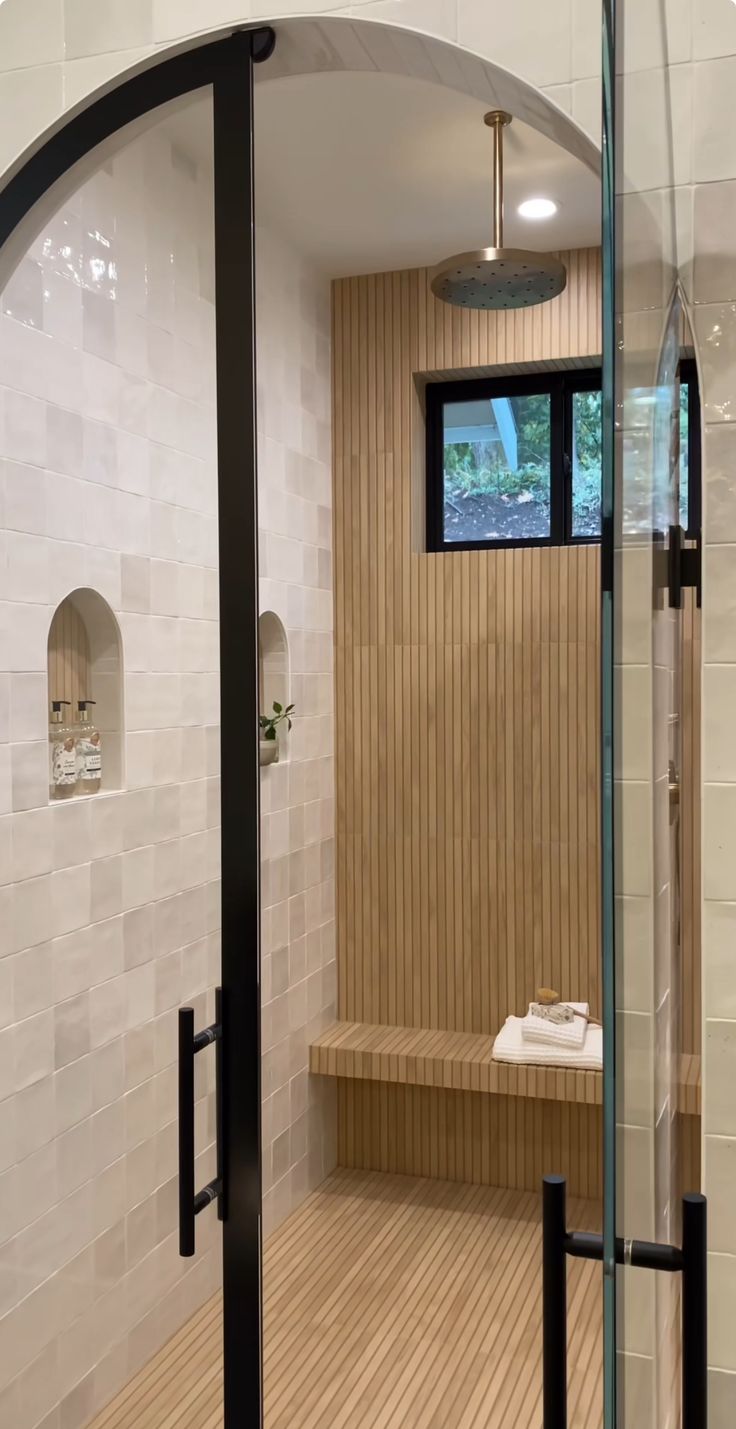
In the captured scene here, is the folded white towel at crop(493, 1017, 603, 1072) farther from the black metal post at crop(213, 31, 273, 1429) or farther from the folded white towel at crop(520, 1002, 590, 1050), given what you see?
the black metal post at crop(213, 31, 273, 1429)

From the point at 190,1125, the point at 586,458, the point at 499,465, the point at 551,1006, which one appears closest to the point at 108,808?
the point at 190,1125

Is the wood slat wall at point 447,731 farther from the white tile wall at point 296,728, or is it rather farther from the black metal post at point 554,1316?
the black metal post at point 554,1316

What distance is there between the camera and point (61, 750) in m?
1.35

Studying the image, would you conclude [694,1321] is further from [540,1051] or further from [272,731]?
[540,1051]

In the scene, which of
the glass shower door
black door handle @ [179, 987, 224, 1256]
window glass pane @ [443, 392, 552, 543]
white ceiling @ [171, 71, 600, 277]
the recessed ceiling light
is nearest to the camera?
the glass shower door

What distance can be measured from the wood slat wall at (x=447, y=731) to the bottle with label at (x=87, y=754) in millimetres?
549

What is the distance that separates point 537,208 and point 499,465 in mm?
408

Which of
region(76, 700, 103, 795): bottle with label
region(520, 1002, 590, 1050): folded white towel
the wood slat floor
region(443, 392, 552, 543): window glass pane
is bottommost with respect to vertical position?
the wood slat floor

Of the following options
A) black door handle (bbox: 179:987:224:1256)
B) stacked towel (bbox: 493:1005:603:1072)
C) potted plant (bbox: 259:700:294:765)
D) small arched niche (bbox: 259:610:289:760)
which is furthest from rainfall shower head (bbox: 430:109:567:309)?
stacked towel (bbox: 493:1005:603:1072)

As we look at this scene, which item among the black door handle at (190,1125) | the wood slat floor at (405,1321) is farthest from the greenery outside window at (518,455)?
the wood slat floor at (405,1321)

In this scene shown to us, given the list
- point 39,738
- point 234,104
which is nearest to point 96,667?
point 39,738

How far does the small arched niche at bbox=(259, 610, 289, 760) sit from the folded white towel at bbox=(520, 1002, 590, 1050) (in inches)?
34.4

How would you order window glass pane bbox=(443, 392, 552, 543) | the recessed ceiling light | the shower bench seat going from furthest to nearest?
the shower bench seat, window glass pane bbox=(443, 392, 552, 543), the recessed ceiling light

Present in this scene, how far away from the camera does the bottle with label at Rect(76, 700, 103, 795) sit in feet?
4.31
